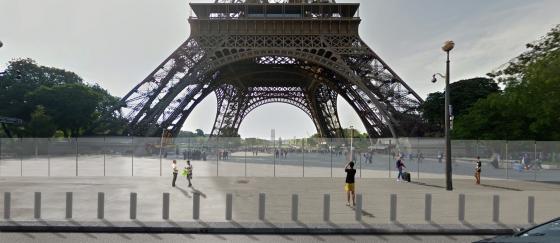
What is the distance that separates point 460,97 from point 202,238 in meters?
61.1

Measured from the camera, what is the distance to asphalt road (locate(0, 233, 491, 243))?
31.9 ft

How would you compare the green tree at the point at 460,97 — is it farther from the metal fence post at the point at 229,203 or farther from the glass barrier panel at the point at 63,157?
the metal fence post at the point at 229,203

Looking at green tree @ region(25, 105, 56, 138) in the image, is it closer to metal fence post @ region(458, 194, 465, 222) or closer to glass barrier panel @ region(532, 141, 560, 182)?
glass barrier panel @ region(532, 141, 560, 182)

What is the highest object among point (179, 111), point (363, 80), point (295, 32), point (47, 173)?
point (295, 32)

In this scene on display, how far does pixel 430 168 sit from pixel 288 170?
1085cm

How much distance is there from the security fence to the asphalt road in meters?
16.0

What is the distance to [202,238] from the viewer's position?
392 inches

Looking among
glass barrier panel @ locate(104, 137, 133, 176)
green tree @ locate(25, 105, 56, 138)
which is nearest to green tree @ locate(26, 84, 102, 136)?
green tree @ locate(25, 105, 56, 138)

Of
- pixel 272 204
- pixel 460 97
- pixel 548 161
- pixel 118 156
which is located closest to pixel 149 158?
pixel 118 156

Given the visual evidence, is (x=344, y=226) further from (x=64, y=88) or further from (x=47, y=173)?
(x=64, y=88)

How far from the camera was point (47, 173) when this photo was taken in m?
28.5

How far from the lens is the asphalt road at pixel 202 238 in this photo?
972cm

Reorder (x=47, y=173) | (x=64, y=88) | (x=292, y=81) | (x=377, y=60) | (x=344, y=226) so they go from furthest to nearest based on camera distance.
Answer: (x=292, y=81)
(x=64, y=88)
(x=377, y=60)
(x=47, y=173)
(x=344, y=226)

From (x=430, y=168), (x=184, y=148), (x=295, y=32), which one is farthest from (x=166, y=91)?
(x=430, y=168)
